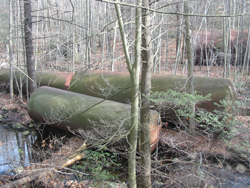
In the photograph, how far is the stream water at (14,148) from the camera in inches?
229

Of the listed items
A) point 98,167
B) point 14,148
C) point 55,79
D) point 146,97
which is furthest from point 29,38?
point 146,97

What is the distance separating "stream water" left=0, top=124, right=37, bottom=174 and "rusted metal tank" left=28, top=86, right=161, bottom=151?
94 centimetres

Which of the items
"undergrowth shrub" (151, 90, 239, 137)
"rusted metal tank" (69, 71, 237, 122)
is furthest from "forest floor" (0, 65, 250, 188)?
"rusted metal tank" (69, 71, 237, 122)

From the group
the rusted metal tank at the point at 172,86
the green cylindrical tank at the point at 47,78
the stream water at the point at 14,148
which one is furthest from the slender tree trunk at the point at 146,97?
the green cylindrical tank at the point at 47,78

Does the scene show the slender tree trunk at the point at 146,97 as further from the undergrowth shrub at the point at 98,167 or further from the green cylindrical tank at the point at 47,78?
the green cylindrical tank at the point at 47,78

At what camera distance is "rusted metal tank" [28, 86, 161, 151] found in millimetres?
5594

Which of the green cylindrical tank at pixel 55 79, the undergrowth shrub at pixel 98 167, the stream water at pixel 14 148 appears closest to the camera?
the undergrowth shrub at pixel 98 167

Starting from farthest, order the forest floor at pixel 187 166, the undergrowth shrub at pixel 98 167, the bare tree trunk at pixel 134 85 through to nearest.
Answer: the undergrowth shrub at pixel 98 167, the forest floor at pixel 187 166, the bare tree trunk at pixel 134 85

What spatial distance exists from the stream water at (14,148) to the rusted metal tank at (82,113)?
0.94 meters

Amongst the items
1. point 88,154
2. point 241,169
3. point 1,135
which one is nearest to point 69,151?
point 88,154

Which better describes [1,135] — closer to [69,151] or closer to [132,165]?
[69,151]

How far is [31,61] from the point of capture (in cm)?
932

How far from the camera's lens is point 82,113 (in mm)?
6637

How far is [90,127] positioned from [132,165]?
262 cm
